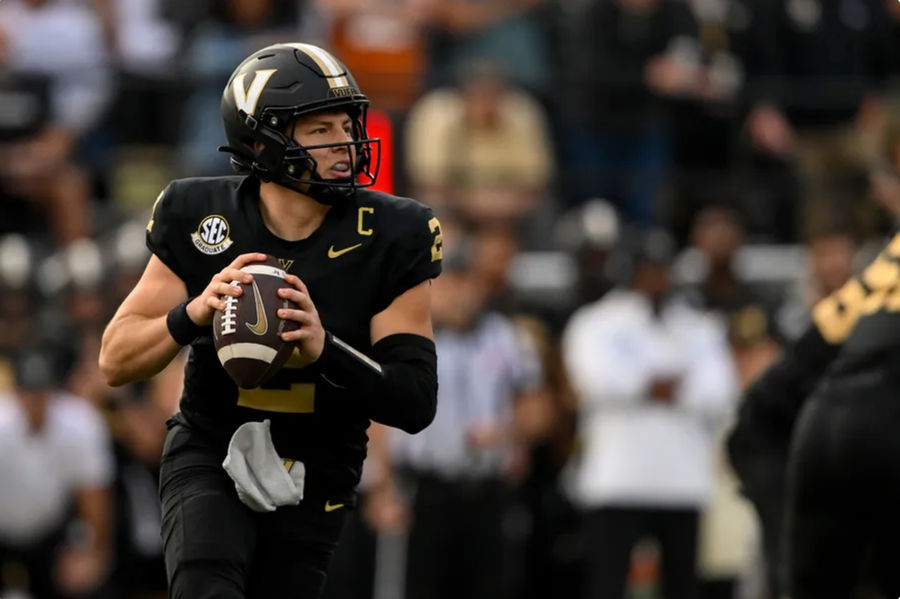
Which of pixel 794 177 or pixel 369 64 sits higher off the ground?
pixel 369 64

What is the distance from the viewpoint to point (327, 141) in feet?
17.0

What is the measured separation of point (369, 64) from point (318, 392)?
712 cm

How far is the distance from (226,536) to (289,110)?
121 cm

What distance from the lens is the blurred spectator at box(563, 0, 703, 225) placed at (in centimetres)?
1227

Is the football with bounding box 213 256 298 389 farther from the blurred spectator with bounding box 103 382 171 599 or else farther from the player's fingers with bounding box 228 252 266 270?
the blurred spectator with bounding box 103 382 171 599

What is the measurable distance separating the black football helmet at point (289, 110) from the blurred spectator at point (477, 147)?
247 inches

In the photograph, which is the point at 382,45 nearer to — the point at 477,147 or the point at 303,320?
the point at 477,147

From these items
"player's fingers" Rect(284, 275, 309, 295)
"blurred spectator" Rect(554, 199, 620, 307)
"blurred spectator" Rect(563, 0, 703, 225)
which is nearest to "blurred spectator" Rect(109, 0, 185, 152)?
"blurred spectator" Rect(563, 0, 703, 225)

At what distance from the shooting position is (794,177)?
12648mm

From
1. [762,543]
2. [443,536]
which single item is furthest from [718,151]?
[762,543]

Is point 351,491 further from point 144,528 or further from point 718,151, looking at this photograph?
point 718,151

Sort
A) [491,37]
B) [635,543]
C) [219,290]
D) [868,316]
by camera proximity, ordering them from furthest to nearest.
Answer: [491,37]
[635,543]
[868,316]
[219,290]

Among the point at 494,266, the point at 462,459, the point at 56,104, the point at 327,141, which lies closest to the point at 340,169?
the point at 327,141

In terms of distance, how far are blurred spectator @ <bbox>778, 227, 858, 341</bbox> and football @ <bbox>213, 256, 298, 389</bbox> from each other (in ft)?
18.3
